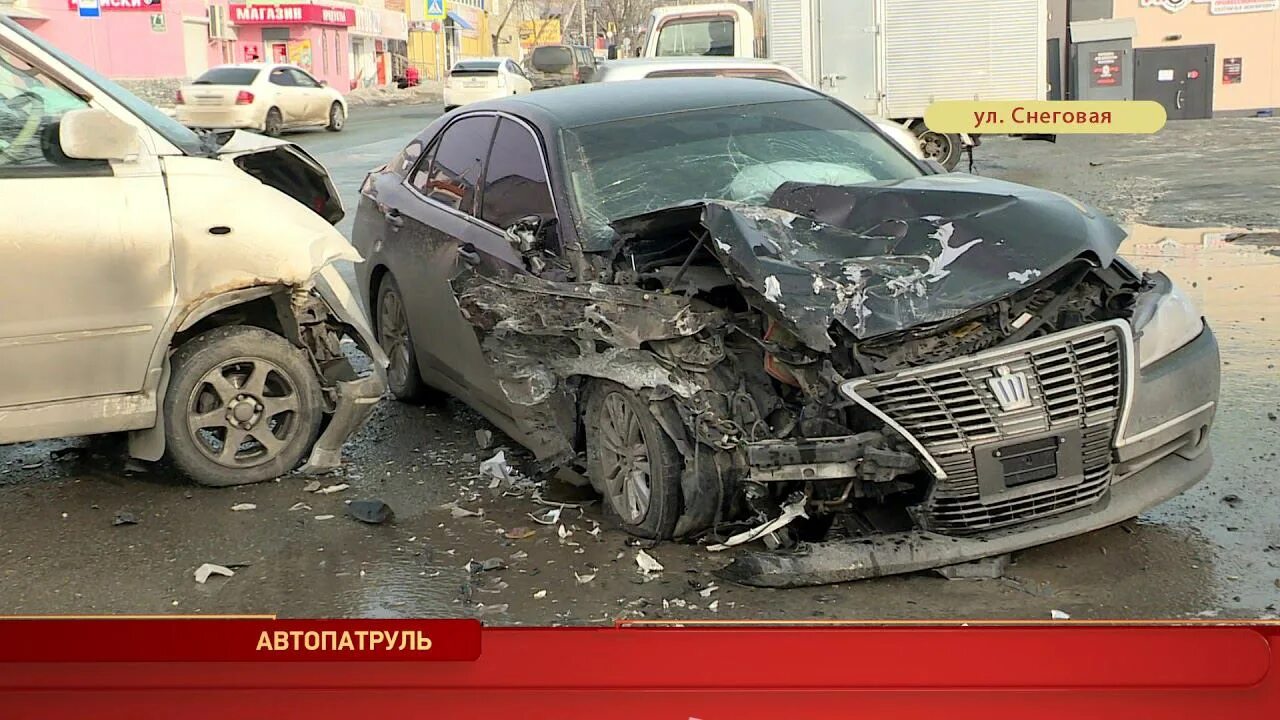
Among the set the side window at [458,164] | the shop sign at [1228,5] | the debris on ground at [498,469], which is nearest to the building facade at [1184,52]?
the shop sign at [1228,5]

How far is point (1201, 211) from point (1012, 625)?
1356 millimetres

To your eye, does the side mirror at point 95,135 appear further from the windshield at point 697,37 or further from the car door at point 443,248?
the windshield at point 697,37

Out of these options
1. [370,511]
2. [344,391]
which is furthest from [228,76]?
[344,391]

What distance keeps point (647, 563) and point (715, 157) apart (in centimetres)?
137

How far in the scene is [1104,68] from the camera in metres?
2.53

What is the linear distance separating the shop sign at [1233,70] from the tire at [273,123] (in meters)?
2.22

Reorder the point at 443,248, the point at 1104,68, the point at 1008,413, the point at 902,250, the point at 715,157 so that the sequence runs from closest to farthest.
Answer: the point at 1104,68
the point at 1008,413
the point at 902,250
the point at 715,157
the point at 443,248

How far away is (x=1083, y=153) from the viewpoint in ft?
9.15

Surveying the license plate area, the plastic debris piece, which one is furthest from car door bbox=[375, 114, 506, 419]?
the license plate area

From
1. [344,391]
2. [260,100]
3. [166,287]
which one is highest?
[260,100]

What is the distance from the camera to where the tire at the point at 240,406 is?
391cm

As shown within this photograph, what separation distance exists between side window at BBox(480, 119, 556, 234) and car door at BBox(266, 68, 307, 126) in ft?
2.71

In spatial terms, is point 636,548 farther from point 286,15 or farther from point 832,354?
point 286,15

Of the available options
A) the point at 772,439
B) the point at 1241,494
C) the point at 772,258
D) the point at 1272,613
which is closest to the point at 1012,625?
the point at 1272,613
